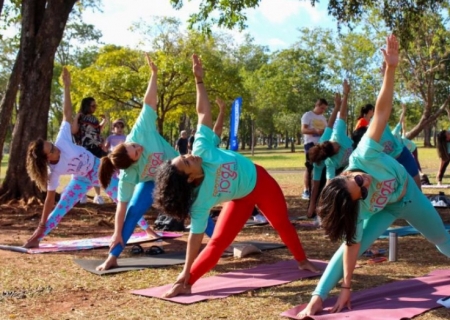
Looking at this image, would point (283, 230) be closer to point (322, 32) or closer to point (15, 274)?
point (15, 274)

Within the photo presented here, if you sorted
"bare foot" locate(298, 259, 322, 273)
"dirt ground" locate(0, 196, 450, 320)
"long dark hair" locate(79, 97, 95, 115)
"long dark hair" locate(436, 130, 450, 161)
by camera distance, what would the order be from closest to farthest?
1. "dirt ground" locate(0, 196, 450, 320)
2. "bare foot" locate(298, 259, 322, 273)
3. "long dark hair" locate(79, 97, 95, 115)
4. "long dark hair" locate(436, 130, 450, 161)

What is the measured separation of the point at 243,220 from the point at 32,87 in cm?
783

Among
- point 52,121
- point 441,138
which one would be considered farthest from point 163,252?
point 52,121

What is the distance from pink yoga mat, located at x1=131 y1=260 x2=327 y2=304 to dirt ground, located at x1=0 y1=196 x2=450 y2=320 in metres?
0.11

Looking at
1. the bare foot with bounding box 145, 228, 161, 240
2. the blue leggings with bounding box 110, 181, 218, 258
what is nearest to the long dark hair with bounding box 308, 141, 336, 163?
the blue leggings with bounding box 110, 181, 218, 258

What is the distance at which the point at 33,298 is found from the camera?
523 cm

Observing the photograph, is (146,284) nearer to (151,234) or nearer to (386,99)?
(151,234)

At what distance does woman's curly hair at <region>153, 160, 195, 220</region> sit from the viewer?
14.9ft

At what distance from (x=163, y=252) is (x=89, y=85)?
901 inches

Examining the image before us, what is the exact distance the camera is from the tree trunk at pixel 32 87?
38.7 ft

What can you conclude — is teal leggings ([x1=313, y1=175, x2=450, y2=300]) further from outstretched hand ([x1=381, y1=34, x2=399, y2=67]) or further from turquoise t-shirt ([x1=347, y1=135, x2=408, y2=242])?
outstretched hand ([x1=381, y1=34, x2=399, y2=67])

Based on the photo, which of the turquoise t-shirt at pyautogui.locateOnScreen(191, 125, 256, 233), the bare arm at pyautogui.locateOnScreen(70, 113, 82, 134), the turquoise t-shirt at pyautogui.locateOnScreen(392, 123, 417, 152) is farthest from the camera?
the bare arm at pyautogui.locateOnScreen(70, 113, 82, 134)

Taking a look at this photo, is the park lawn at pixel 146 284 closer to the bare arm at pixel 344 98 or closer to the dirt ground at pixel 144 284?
the dirt ground at pixel 144 284

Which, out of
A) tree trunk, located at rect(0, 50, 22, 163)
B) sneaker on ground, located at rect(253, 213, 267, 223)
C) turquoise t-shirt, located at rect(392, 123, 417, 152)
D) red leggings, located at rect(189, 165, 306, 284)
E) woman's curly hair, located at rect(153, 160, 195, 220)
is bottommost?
sneaker on ground, located at rect(253, 213, 267, 223)
